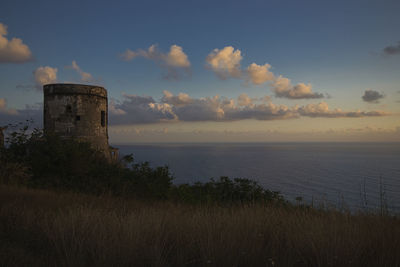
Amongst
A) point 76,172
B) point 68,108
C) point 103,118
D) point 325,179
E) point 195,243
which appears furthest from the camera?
point 325,179

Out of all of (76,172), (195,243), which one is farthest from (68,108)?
(195,243)

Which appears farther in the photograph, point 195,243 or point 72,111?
point 72,111

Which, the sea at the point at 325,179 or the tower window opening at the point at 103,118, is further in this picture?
the tower window opening at the point at 103,118

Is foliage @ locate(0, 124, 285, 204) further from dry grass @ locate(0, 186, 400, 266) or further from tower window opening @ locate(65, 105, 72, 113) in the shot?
dry grass @ locate(0, 186, 400, 266)

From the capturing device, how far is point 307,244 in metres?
3.14

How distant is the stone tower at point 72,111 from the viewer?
14078 mm

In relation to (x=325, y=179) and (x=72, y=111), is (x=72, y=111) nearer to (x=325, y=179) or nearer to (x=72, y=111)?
(x=72, y=111)

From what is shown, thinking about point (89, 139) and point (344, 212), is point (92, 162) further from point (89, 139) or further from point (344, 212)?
point (344, 212)

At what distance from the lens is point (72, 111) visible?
1420cm

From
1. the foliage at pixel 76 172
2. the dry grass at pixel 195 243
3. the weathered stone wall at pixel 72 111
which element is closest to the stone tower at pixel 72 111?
the weathered stone wall at pixel 72 111

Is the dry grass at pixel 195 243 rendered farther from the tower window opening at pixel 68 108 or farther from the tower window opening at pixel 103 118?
the tower window opening at pixel 103 118

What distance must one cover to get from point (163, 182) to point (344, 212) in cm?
856

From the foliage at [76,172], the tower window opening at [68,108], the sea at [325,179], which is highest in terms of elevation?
the tower window opening at [68,108]

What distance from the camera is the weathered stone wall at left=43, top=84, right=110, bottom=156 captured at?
14078 mm
